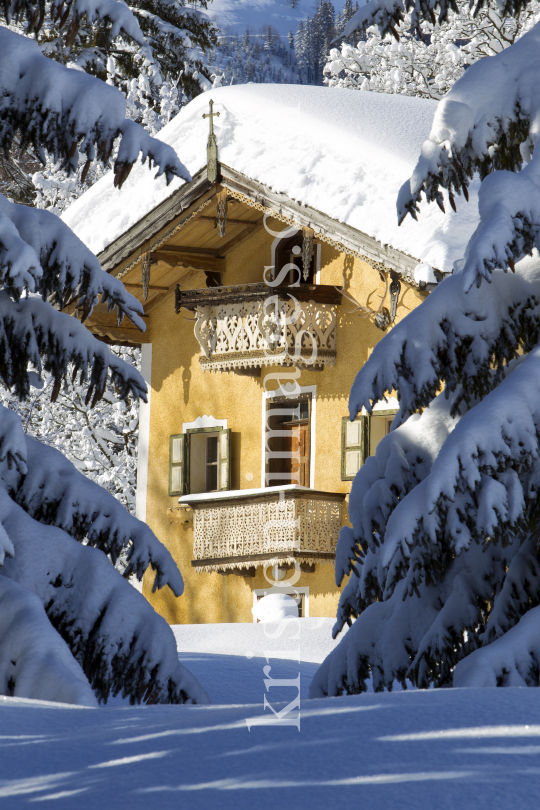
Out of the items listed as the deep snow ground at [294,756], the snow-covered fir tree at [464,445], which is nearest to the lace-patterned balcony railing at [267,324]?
the snow-covered fir tree at [464,445]

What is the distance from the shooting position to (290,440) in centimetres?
1861

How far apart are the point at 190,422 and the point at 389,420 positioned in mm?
4041

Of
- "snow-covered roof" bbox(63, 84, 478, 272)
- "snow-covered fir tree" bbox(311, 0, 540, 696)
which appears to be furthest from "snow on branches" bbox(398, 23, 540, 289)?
"snow-covered roof" bbox(63, 84, 478, 272)

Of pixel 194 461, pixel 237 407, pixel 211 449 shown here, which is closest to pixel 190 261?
pixel 237 407

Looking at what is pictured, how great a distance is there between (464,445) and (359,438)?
443 inches

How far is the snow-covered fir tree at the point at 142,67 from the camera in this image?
25234 millimetres

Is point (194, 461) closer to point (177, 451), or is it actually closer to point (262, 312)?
point (177, 451)

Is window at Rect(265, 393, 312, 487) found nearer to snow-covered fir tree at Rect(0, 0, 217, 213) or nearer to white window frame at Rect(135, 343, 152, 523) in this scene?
white window frame at Rect(135, 343, 152, 523)

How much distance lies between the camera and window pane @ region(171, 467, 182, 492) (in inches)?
741

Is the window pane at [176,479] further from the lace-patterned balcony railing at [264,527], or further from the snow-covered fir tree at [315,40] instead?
the snow-covered fir tree at [315,40]

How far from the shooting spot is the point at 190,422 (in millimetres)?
19141

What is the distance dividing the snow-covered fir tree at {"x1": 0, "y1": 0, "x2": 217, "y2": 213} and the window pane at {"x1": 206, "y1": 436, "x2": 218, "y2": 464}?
8662 millimetres

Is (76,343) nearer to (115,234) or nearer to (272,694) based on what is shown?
(272,694)

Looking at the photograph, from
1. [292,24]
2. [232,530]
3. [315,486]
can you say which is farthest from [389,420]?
[292,24]
